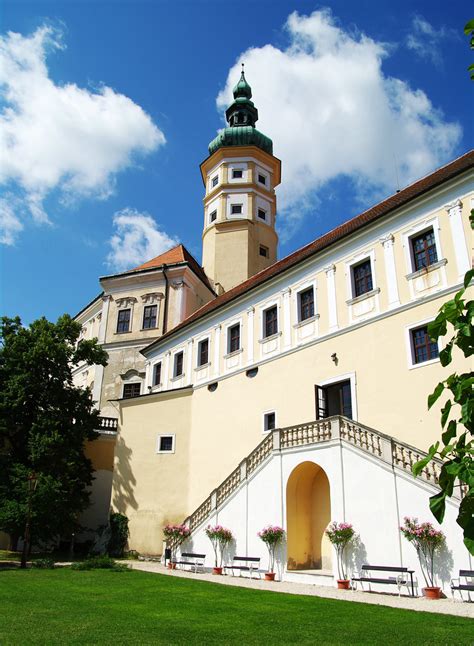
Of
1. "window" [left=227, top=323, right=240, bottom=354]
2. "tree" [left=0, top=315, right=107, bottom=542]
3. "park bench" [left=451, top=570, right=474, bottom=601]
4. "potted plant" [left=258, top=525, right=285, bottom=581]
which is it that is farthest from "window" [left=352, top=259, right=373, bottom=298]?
"tree" [left=0, top=315, right=107, bottom=542]

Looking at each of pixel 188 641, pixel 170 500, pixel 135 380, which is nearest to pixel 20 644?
pixel 188 641

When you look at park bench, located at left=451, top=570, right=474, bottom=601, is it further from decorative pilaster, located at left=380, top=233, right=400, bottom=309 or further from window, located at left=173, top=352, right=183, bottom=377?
window, located at left=173, top=352, right=183, bottom=377

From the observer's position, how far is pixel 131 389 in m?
34.9

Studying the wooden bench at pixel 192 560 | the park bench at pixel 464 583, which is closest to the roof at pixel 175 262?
the wooden bench at pixel 192 560

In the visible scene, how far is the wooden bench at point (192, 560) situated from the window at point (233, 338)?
353 inches

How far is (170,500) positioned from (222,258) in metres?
19.6

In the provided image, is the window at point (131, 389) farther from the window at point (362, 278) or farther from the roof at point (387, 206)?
the window at point (362, 278)

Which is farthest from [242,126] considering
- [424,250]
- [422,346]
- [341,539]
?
[341,539]

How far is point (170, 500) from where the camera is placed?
25031 mm

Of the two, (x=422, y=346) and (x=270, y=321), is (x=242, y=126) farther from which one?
(x=422, y=346)

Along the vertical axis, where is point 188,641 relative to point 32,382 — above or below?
below

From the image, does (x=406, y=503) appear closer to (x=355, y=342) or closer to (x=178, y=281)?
(x=355, y=342)

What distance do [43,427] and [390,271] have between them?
16481 mm

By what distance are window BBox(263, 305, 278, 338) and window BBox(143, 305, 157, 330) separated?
13.7m
